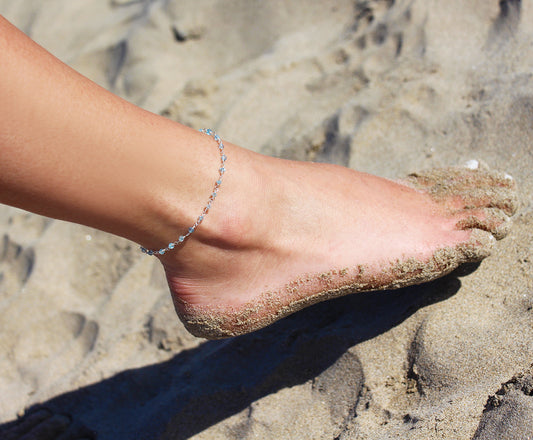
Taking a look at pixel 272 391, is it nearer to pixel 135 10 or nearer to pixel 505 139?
pixel 505 139

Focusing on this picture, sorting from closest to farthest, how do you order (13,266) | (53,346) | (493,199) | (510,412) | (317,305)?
(510,412), (493,199), (317,305), (53,346), (13,266)

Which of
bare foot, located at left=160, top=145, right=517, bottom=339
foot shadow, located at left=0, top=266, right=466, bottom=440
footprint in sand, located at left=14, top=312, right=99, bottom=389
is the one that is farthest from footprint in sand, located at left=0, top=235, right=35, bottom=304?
bare foot, located at left=160, top=145, right=517, bottom=339

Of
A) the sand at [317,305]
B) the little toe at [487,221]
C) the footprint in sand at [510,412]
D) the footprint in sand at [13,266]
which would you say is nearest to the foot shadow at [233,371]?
the sand at [317,305]

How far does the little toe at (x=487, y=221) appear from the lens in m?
1.31

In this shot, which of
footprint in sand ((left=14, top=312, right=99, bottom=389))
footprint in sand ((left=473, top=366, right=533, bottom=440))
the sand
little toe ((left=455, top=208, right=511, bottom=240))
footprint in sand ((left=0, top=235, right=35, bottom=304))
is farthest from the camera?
footprint in sand ((left=0, top=235, right=35, bottom=304))

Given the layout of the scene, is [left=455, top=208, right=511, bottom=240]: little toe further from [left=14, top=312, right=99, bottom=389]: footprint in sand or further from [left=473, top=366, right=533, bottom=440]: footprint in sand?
[left=14, top=312, right=99, bottom=389]: footprint in sand

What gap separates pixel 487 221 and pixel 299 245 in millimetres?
444

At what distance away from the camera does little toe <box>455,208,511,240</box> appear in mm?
1311

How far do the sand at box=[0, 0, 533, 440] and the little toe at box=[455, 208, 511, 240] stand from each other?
61 mm

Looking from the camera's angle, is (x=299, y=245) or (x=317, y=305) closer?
(x=299, y=245)

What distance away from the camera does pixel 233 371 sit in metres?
1.44

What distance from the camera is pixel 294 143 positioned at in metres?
1.94

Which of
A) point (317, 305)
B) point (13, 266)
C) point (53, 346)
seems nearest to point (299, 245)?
point (317, 305)

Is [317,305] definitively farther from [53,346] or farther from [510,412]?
[53,346]
